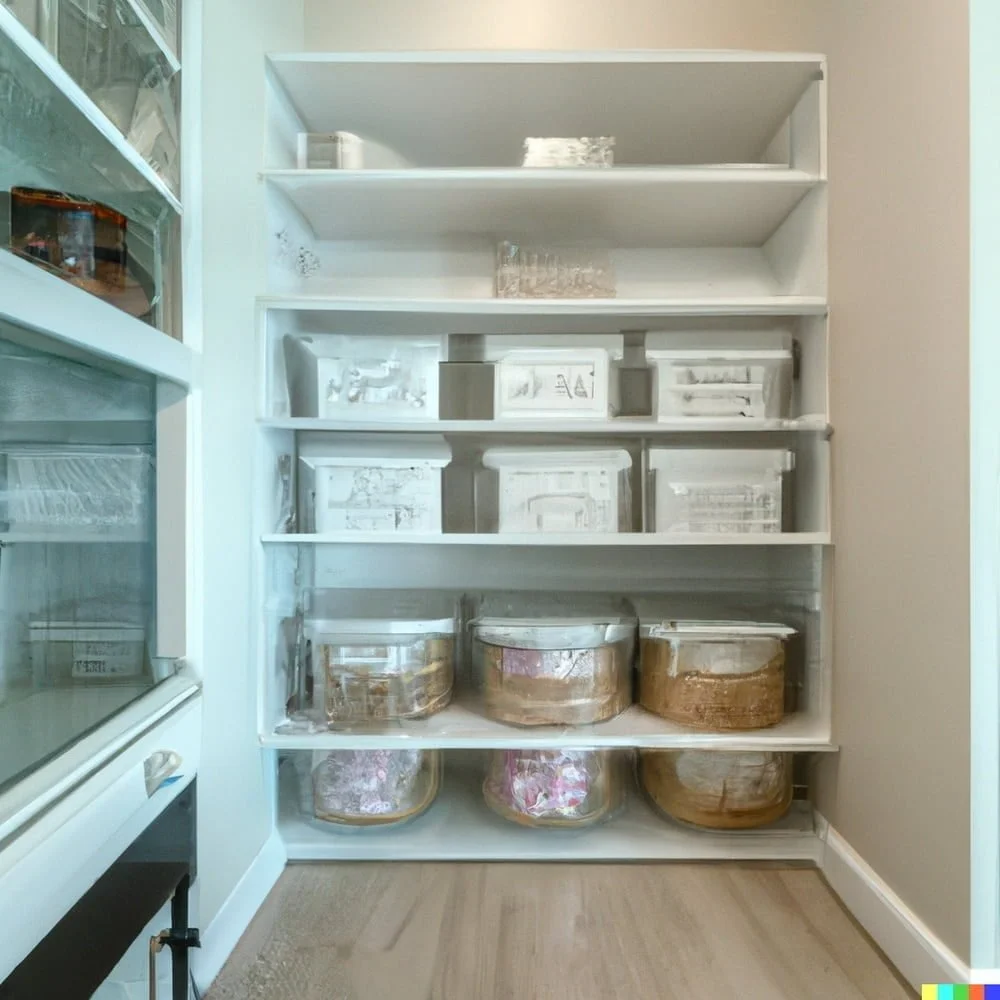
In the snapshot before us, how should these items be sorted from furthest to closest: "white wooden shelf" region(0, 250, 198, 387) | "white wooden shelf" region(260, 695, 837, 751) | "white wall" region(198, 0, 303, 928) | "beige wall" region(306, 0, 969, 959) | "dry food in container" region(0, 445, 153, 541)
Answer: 1. "white wooden shelf" region(260, 695, 837, 751)
2. "white wall" region(198, 0, 303, 928)
3. "beige wall" region(306, 0, 969, 959)
4. "dry food in container" region(0, 445, 153, 541)
5. "white wooden shelf" region(0, 250, 198, 387)

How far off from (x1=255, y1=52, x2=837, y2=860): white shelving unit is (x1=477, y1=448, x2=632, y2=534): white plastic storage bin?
4 cm

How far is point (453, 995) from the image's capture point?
1081mm

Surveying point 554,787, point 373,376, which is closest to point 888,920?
point 554,787

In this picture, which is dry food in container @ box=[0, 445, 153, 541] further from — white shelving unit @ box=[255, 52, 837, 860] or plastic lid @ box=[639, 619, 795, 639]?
plastic lid @ box=[639, 619, 795, 639]

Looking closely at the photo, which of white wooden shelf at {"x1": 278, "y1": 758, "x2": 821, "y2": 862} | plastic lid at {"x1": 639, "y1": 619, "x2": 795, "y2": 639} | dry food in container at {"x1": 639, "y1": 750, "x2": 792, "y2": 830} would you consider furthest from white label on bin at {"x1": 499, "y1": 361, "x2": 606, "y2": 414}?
white wooden shelf at {"x1": 278, "y1": 758, "x2": 821, "y2": 862}

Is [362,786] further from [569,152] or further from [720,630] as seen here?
[569,152]

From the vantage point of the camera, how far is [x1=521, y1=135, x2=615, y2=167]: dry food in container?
1.44 meters

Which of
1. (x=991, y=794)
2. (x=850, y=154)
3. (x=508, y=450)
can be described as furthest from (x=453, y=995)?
(x=850, y=154)

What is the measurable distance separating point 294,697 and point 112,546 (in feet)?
2.07

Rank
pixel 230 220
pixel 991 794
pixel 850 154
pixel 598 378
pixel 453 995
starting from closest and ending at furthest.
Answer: pixel 991 794
pixel 453 995
pixel 230 220
pixel 850 154
pixel 598 378

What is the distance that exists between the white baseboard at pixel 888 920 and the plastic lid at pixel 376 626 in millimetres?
854

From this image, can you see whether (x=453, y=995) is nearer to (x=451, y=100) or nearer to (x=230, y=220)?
(x=230, y=220)

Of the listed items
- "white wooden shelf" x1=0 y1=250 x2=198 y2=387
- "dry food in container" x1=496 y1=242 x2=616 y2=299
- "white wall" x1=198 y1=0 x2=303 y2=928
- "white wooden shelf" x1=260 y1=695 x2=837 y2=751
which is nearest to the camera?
"white wooden shelf" x1=0 y1=250 x2=198 y2=387

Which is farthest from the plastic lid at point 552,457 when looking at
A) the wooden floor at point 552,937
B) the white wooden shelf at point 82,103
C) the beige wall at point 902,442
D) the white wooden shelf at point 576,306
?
the wooden floor at point 552,937
